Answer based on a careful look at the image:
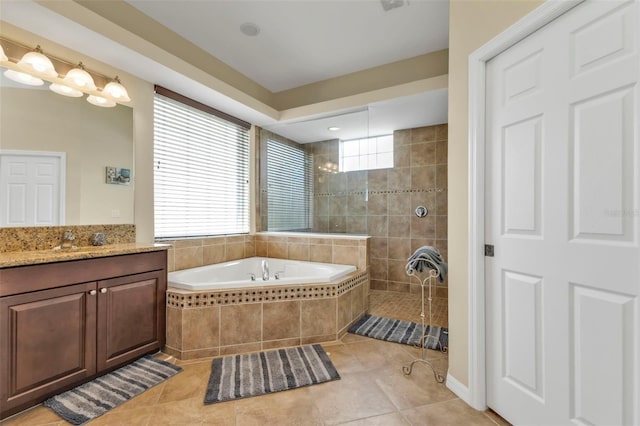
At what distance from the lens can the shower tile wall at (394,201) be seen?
3.79 metres

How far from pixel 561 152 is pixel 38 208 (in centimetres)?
321

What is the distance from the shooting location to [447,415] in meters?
1.56

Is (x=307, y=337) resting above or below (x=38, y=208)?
below

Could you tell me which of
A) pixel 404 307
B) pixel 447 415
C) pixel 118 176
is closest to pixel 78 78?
pixel 118 176

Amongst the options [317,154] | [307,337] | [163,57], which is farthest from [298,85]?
[307,337]

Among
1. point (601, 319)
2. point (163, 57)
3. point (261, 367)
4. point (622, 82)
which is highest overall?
point (163, 57)

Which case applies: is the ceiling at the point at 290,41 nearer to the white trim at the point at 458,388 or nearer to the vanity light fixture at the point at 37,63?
the vanity light fixture at the point at 37,63

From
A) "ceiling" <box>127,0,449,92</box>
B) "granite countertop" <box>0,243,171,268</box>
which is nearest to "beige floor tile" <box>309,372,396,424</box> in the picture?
"granite countertop" <box>0,243,171,268</box>

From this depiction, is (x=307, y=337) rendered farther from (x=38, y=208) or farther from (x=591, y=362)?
(x=38, y=208)

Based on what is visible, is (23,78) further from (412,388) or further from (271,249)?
(412,388)

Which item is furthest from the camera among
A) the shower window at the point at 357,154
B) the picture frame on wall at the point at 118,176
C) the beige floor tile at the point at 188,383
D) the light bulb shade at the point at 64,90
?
the shower window at the point at 357,154

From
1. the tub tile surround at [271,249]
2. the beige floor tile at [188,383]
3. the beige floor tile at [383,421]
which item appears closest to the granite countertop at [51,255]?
the tub tile surround at [271,249]

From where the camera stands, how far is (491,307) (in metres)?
1.59

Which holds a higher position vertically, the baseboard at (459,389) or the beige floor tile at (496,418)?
the baseboard at (459,389)
